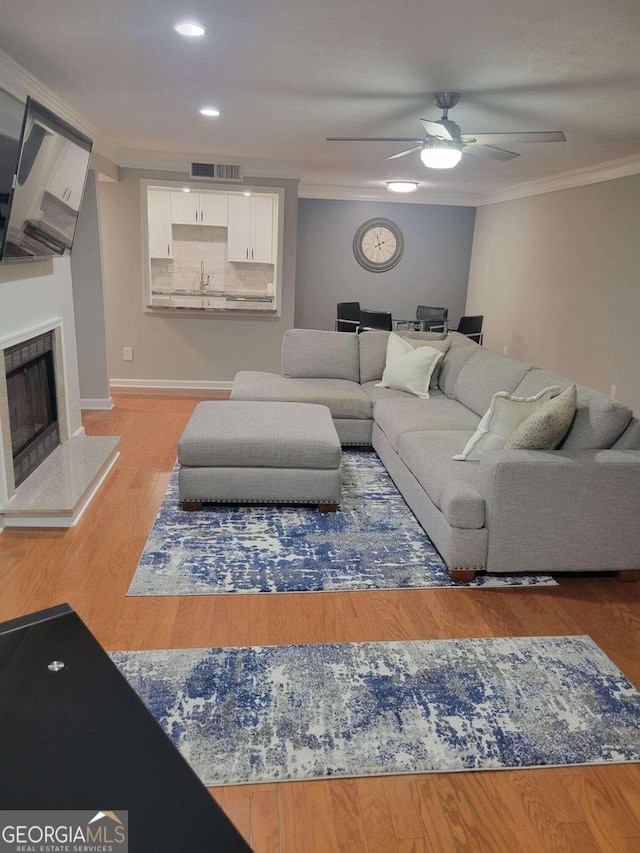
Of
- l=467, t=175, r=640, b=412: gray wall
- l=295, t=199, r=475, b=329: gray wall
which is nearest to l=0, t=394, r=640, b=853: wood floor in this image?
l=467, t=175, r=640, b=412: gray wall

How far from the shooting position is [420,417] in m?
3.95

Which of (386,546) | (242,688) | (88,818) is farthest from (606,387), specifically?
(88,818)

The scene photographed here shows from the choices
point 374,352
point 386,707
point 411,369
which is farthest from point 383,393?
point 386,707

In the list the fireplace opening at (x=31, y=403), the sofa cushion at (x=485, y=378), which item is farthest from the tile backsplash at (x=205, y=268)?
the sofa cushion at (x=485, y=378)

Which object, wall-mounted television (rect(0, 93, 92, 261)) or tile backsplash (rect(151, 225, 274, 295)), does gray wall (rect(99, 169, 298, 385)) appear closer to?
tile backsplash (rect(151, 225, 274, 295))

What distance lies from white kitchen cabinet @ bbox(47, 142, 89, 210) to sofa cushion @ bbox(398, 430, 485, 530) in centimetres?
242

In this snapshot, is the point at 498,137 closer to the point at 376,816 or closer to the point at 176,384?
the point at 376,816

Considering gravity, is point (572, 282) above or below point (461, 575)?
above

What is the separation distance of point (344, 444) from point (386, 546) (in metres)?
1.53

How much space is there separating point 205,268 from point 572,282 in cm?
402

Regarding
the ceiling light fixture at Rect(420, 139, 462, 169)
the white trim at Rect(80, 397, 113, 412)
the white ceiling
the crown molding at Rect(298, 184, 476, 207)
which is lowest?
the white trim at Rect(80, 397, 113, 412)

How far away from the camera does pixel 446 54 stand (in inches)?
103

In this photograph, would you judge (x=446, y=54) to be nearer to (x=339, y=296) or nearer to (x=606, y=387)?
(x=606, y=387)

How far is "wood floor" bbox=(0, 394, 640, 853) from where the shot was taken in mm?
1580
